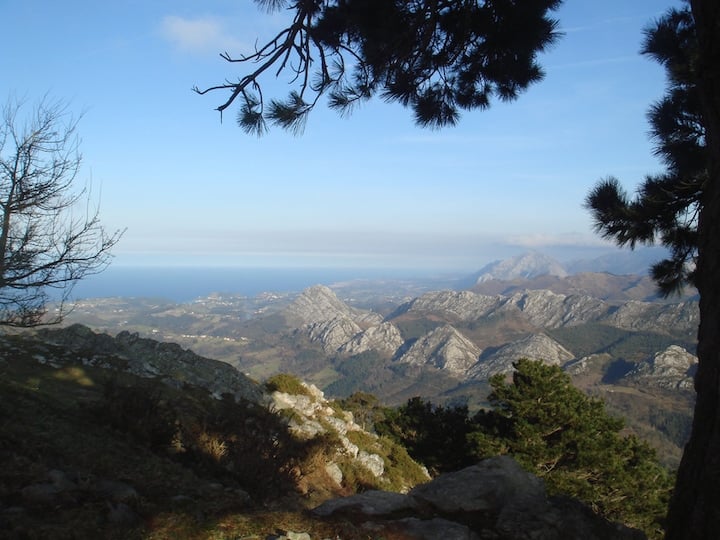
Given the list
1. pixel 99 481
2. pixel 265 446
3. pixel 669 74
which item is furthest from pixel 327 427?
pixel 669 74

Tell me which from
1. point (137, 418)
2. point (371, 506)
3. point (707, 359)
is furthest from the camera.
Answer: point (137, 418)

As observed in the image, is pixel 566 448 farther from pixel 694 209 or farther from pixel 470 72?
pixel 470 72

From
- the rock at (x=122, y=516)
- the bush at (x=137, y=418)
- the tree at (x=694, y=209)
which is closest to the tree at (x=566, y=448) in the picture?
the tree at (x=694, y=209)

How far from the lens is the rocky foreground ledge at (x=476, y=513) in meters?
4.15

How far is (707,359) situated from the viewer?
3.28m

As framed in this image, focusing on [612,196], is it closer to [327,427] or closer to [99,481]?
[99,481]

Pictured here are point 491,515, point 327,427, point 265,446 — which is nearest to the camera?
point 491,515

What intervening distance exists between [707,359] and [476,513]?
2.89 metres

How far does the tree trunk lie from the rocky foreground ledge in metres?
1.24

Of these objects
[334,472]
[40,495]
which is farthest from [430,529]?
[334,472]

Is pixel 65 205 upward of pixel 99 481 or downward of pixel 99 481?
upward

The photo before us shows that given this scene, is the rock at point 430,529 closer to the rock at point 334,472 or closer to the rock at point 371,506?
the rock at point 371,506

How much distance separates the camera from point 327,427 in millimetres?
16359

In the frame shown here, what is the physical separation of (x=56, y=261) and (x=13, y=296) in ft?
3.48
